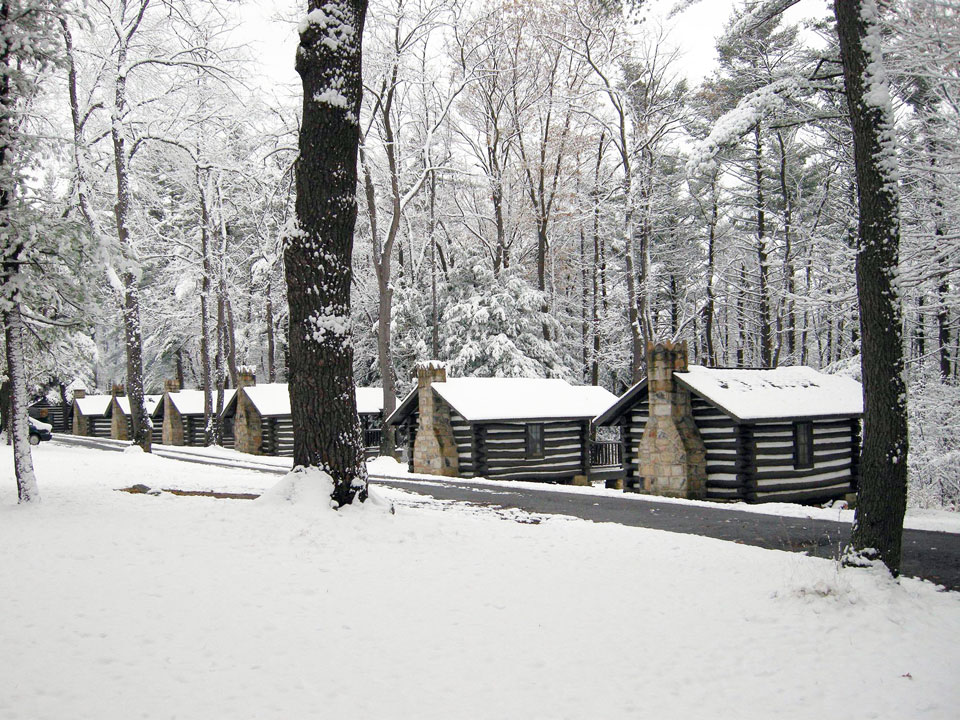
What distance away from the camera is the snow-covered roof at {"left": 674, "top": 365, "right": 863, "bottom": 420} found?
16.8 meters

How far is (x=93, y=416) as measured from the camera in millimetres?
53156

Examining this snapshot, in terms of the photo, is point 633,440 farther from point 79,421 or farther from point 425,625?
point 79,421

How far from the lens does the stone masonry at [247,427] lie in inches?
1324

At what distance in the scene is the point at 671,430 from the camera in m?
17.6

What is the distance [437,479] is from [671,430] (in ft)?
22.7

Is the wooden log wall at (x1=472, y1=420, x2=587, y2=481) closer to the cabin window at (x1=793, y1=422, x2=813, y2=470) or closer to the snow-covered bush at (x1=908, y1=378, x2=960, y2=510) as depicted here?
the cabin window at (x1=793, y1=422, x2=813, y2=470)

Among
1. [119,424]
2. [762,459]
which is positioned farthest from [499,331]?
[119,424]

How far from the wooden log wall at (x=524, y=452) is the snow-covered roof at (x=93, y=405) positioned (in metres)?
39.8

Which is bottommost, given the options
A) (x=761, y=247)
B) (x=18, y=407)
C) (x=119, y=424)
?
(x=119, y=424)

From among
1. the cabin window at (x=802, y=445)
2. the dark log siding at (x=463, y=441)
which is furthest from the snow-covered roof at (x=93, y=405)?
the cabin window at (x=802, y=445)

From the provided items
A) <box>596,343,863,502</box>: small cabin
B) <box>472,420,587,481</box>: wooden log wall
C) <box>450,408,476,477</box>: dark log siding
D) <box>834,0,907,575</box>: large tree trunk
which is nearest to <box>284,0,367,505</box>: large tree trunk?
<box>834,0,907,575</box>: large tree trunk


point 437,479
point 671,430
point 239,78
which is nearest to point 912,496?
point 671,430

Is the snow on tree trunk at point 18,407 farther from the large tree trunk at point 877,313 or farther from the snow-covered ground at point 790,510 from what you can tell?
the large tree trunk at point 877,313

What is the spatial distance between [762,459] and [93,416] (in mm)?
50170
